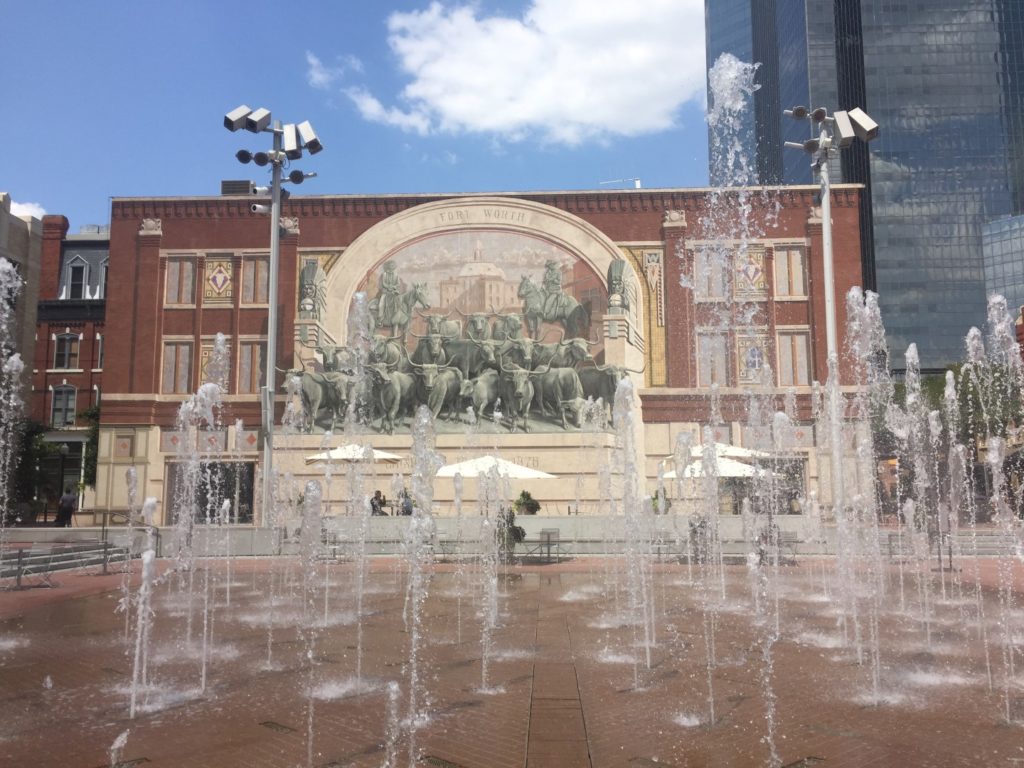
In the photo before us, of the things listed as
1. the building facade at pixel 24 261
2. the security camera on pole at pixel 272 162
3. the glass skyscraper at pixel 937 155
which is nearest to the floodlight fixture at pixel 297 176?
the security camera on pole at pixel 272 162

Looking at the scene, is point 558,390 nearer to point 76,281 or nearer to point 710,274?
point 710,274

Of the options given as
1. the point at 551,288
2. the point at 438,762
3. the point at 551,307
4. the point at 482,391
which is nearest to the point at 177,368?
the point at 482,391

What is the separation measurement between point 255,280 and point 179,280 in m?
3.12

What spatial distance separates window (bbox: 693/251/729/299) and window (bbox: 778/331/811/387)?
296cm

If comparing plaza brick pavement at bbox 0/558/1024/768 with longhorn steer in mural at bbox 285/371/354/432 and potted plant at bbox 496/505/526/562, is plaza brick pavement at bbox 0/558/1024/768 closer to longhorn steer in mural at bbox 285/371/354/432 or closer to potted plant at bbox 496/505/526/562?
potted plant at bbox 496/505/526/562

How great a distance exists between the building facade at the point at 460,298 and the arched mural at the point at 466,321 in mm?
85

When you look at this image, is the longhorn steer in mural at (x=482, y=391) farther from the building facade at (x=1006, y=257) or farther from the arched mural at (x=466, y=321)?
the building facade at (x=1006, y=257)

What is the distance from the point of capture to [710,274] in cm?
3266

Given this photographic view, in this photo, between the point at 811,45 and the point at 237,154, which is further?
the point at 811,45

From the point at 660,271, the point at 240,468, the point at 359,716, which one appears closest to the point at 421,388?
the point at 240,468

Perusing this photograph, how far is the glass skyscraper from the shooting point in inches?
3733

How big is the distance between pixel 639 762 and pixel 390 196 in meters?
30.0

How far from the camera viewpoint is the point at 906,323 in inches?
3767

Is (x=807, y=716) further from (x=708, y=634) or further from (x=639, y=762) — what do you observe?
(x=708, y=634)
